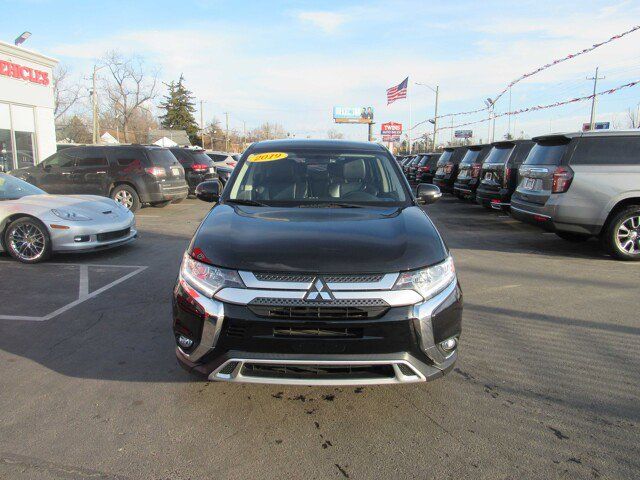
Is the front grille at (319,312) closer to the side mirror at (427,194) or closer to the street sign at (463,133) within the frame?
the side mirror at (427,194)

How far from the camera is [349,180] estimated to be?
4.29 metres

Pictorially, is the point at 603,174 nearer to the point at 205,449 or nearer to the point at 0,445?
the point at 205,449

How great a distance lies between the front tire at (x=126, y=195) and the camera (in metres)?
12.4

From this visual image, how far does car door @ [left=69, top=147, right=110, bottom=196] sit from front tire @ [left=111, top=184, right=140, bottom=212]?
0.23 meters

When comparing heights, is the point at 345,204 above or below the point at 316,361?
above

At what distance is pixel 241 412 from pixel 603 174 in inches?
272

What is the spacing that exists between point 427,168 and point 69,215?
16.4 m

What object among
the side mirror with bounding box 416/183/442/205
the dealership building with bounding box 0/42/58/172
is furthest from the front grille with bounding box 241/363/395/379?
the dealership building with bounding box 0/42/58/172

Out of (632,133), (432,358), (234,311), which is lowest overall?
(432,358)

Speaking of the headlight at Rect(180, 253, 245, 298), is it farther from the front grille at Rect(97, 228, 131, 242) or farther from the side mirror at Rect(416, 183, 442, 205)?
the front grille at Rect(97, 228, 131, 242)

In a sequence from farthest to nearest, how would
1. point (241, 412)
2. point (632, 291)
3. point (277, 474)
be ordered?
point (632, 291)
point (241, 412)
point (277, 474)

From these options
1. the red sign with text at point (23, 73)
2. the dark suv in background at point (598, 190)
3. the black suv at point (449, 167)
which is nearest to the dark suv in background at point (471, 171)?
the black suv at point (449, 167)

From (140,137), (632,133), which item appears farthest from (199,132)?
(632,133)

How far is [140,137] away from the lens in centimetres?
7481
